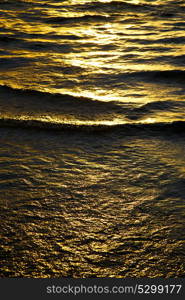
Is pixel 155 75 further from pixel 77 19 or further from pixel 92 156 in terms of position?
pixel 77 19

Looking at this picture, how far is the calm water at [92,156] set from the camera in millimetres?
1347

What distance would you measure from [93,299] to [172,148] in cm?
99

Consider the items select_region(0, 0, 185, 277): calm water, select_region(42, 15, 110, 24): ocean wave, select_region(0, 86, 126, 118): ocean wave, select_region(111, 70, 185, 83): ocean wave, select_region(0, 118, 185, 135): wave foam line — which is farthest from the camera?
select_region(42, 15, 110, 24): ocean wave

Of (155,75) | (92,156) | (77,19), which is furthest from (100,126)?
(77,19)

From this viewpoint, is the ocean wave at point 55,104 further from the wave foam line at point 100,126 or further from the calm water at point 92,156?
the wave foam line at point 100,126

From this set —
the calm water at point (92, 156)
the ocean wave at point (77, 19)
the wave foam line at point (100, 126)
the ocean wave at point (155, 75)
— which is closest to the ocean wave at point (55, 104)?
the calm water at point (92, 156)

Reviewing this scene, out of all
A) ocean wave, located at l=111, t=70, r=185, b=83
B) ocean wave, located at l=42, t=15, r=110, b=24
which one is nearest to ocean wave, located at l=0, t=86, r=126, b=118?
ocean wave, located at l=111, t=70, r=185, b=83

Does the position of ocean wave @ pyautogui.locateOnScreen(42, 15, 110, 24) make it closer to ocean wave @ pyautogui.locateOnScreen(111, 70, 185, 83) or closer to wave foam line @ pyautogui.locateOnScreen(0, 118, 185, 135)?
ocean wave @ pyautogui.locateOnScreen(111, 70, 185, 83)

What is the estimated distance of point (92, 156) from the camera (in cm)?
196

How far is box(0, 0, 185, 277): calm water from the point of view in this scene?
1.35m

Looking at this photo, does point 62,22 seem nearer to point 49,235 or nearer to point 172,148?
point 172,148

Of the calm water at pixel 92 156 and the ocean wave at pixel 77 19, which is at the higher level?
the ocean wave at pixel 77 19

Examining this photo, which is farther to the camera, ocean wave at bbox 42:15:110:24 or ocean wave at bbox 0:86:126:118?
ocean wave at bbox 42:15:110:24

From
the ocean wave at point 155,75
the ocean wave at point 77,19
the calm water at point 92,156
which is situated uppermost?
the ocean wave at point 77,19
